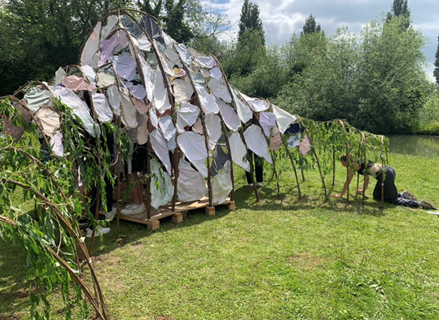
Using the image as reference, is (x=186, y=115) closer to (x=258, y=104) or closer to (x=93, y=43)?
(x=258, y=104)

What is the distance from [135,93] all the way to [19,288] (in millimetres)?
2992

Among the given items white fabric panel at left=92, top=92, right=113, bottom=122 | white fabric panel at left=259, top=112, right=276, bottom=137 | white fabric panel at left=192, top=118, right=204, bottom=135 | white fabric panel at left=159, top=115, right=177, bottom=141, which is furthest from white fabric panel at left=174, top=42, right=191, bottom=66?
white fabric panel at left=92, top=92, right=113, bottom=122

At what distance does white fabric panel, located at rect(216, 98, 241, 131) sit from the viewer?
6.03m

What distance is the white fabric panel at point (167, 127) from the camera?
505 centimetres

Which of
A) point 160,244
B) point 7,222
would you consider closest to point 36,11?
point 160,244

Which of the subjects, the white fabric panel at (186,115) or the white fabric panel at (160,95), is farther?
the white fabric panel at (186,115)

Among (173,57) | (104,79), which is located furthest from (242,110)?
(104,79)

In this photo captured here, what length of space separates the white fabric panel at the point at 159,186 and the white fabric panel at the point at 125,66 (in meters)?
1.43

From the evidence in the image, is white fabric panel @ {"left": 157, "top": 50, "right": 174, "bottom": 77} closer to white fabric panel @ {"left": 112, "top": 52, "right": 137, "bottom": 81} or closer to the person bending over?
white fabric panel @ {"left": 112, "top": 52, "right": 137, "bottom": 81}

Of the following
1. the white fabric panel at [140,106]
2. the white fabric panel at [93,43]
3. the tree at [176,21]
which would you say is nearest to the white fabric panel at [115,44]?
the white fabric panel at [93,43]

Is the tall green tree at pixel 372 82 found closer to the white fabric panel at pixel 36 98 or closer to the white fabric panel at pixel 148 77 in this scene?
the white fabric panel at pixel 148 77

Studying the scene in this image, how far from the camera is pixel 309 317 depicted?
3146 mm

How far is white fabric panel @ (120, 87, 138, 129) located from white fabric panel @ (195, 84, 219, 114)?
1351 millimetres

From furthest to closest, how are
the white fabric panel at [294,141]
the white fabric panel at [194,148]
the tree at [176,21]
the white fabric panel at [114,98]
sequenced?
the tree at [176,21] < the white fabric panel at [294,141] < the white fabric panel at [194,148] < the white fabric panel at [114,98]
